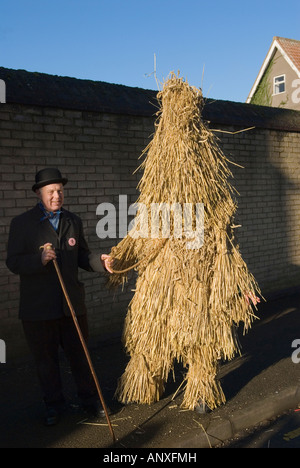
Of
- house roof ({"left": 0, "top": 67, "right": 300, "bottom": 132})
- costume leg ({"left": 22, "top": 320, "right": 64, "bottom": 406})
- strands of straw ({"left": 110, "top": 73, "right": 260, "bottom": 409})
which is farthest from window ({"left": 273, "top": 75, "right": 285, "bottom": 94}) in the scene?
costume leg ({"left": 22, "top": 320, "right": 64, "bottom": 406})

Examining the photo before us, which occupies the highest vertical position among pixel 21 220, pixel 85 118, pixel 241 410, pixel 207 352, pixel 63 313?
pixel 85 118

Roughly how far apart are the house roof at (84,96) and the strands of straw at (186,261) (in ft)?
5.57

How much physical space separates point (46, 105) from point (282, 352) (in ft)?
12.8

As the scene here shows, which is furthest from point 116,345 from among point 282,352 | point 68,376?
point 282,352

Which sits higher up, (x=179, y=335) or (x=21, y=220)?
(x=21, y=220)

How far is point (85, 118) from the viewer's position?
19.4 feet

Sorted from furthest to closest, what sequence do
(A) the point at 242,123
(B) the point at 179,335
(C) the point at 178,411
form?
(A) the point at 242,123 → (C) the point at 178,411 → (B) the point at 179,335

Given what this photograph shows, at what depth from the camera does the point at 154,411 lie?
161 inches

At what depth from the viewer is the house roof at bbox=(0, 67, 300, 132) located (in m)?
5.35

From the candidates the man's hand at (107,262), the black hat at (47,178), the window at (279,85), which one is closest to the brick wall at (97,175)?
the man's hand at (107,262)

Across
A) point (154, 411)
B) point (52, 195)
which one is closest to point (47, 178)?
point (52, 195)

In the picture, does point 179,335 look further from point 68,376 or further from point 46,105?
point 46,105

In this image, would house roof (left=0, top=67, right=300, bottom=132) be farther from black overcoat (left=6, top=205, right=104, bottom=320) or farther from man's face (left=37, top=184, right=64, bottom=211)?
black overcoat (left=6, top=205, right=104, bottom=320)

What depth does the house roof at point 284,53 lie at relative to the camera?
22953mm
